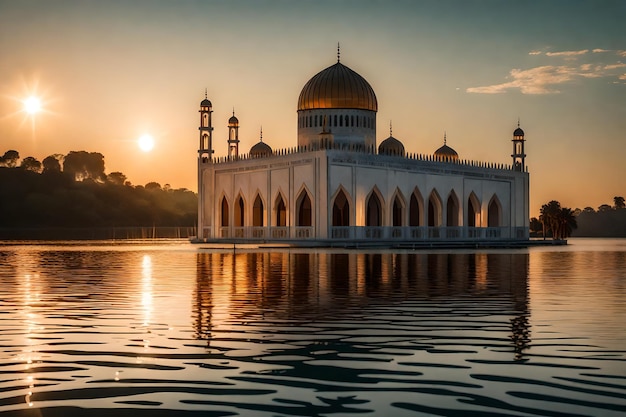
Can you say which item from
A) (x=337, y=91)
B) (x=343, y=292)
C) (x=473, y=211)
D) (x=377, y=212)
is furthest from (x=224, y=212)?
(x=343, y=292)

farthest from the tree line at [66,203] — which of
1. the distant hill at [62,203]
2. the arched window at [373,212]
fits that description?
the arched window at [373,212]

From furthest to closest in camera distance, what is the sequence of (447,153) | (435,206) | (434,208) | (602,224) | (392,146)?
(602,224)
(447,153)
(392,146)
(434,208)
(435,206)

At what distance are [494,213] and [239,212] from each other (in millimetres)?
17831

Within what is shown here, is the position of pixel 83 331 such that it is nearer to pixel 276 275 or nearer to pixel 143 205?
pixel 276 275

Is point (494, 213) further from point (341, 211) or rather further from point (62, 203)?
point (62, 203)

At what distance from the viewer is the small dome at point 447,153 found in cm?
5966

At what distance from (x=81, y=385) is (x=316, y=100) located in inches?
1810

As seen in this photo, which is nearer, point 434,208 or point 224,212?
point 434,208

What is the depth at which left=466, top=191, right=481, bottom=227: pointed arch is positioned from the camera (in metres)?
55.5

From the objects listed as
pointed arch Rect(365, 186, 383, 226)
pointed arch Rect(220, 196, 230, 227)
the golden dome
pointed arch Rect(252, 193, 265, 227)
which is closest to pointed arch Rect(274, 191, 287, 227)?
pointed arch Rect(252, 193, 265, 227)

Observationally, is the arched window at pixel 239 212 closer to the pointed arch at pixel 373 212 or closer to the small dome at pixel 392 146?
the pointed arch at pixel 373 212

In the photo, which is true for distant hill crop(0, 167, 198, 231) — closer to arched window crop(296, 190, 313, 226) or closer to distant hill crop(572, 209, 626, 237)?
arched window crop(296, 190, 313, 226)

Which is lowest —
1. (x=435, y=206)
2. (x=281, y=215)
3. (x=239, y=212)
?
(x=281, y=215)

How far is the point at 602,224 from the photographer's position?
151 metres
